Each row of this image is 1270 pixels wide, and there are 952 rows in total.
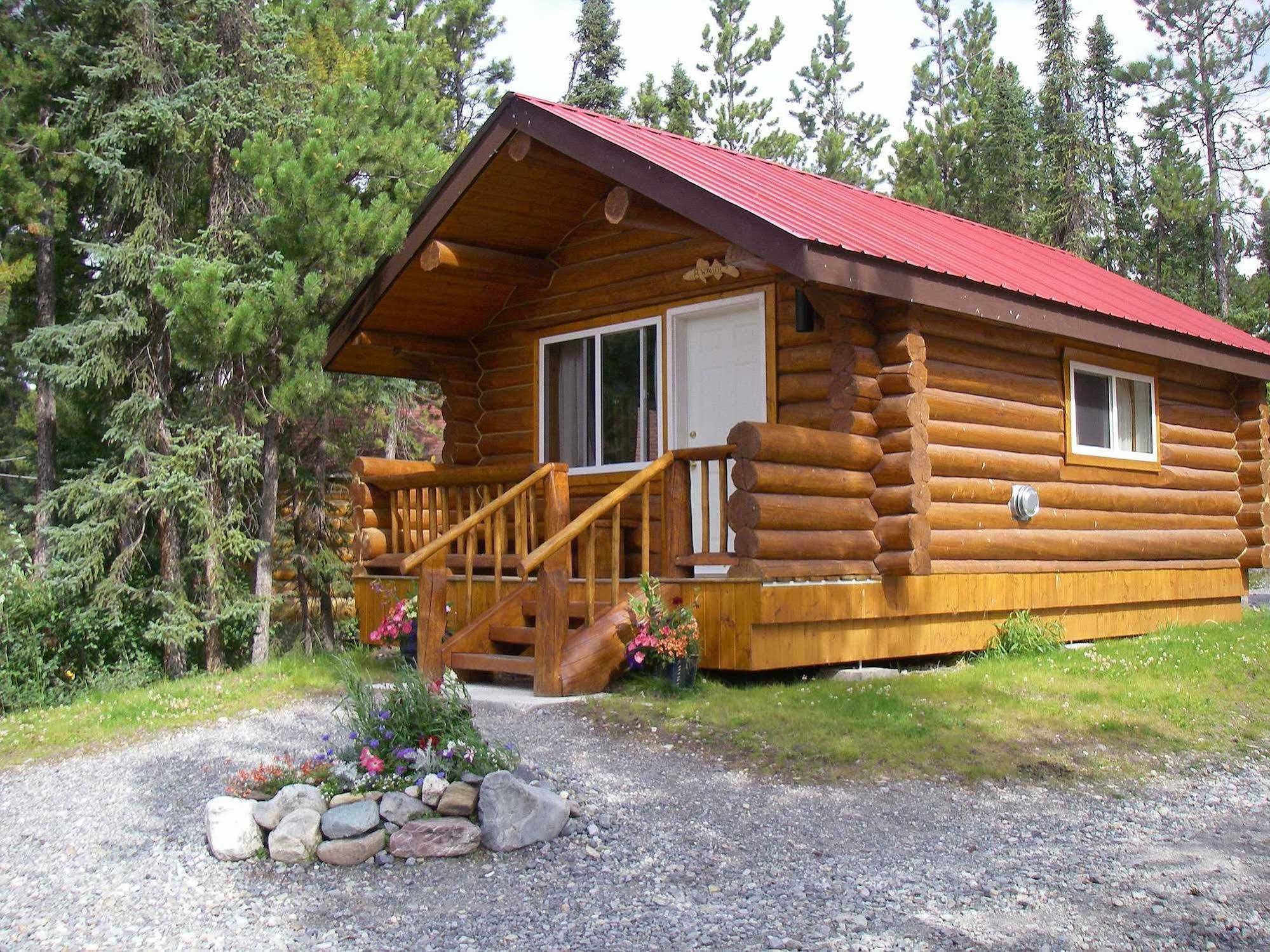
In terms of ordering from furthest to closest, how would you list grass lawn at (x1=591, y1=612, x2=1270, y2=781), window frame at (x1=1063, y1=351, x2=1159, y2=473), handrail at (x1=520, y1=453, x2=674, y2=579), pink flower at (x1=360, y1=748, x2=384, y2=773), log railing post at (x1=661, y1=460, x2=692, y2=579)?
window frame at (x1=1063, y1=351, x2=1159, y2=473) → log railing post at (x1=661, y1=460, x2=692, y2=579) → handrail at (x1=520, y1=453, x2=674, y2=579) → grass lawn at (x1=591, y1=612, x2=1270, y2=781) → pink flower at (x1=360, y1=748, x2=384, y2=773)

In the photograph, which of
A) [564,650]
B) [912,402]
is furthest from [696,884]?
[912,402]

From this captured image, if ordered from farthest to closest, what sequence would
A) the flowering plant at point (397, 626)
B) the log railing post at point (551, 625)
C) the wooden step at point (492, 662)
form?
1. the flowering plant at point (397, 626)
2. the wooden step at point (492, 662)
3. the log railing post at point (551, 625)

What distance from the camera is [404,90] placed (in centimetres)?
1642

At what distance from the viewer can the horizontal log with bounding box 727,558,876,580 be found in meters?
8.53

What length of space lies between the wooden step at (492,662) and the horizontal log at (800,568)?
63.1 inches

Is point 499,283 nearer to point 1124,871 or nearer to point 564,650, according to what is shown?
point 564,650

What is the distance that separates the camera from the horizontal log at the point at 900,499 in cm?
954

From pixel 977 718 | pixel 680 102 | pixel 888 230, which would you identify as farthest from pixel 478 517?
pixel 680 102

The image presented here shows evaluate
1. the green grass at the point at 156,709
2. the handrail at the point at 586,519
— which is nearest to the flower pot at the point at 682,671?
the handrail at the point at 586,519

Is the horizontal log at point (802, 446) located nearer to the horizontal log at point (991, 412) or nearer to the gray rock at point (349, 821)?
the horizontal log at point (991, 412)

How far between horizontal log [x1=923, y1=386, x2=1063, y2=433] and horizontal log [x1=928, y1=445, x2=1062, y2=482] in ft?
0.84

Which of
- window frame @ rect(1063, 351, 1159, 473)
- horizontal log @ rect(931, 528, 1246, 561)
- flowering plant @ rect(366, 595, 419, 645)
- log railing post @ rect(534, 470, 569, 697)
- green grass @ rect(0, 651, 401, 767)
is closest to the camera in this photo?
log railing post @ rect(534, 470, 569, 697)

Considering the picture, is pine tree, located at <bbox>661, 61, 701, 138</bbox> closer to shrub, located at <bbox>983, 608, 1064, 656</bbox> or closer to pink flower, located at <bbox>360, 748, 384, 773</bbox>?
shrub, located at <bbox>983, 608, 1064, 656</bbox>

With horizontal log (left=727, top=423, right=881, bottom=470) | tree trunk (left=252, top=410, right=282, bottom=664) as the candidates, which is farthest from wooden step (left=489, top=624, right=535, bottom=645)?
tree trunk (left=252, top=410, right=282, bottom=664)
